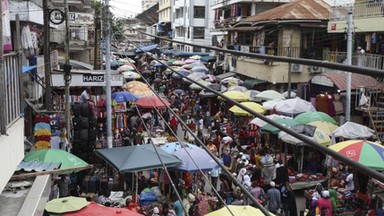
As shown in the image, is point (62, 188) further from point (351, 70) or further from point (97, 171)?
point (351, 70)

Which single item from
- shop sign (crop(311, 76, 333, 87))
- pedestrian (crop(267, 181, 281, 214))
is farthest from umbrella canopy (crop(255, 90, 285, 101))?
pedestrian (crop(267, 181, 281, 214))

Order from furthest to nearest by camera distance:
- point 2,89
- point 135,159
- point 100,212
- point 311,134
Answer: point 311,134
point 135,159
point 100,212
point 2,89

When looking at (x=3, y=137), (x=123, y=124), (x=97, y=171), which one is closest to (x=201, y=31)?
(x=123, y=124)

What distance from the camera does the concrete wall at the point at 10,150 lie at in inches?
195

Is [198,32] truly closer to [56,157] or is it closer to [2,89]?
[56,157]

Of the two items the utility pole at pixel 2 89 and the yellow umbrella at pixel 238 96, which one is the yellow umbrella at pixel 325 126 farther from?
the utility pole at pixel 2 89

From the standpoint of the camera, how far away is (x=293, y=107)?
18000 millimetres

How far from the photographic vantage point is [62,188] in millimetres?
12172

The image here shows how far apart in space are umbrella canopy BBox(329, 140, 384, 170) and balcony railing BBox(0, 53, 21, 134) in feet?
25.7

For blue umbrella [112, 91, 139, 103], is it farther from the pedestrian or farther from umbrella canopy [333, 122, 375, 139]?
the pedestrian

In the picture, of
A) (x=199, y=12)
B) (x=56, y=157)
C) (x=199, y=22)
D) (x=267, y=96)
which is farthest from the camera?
(x=199, y=12)

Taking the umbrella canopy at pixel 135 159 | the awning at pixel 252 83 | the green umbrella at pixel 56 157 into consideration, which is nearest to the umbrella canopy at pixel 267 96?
the awning at pixel 252 83

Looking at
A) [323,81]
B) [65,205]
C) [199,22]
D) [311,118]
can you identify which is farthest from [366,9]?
[199,22]

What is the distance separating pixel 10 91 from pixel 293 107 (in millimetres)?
14051
